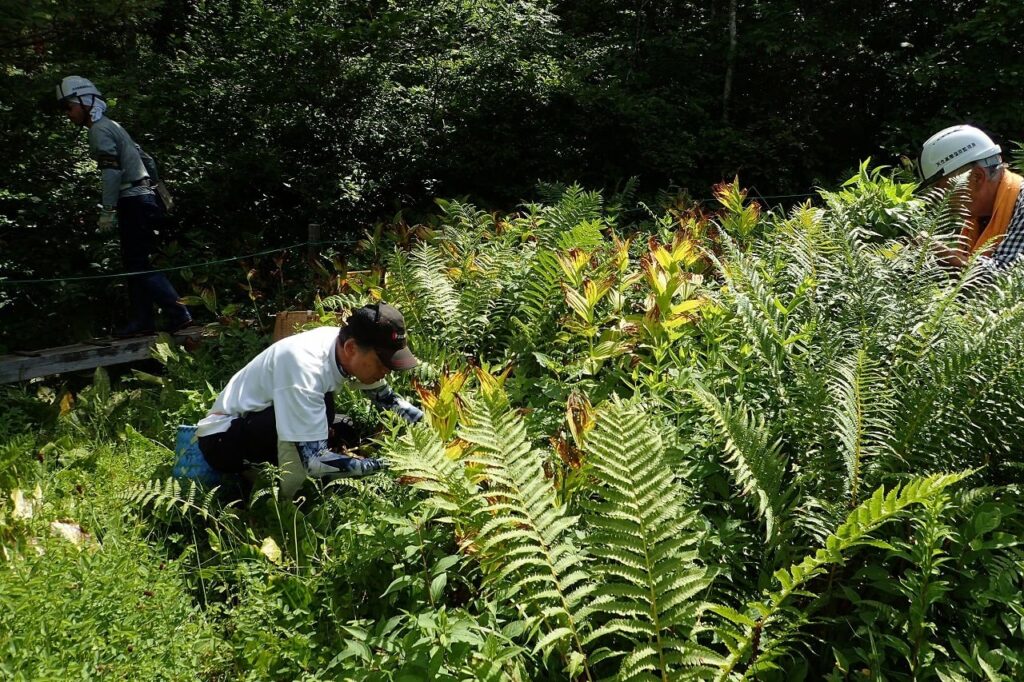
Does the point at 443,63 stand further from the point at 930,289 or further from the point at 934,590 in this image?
the point at 934,590

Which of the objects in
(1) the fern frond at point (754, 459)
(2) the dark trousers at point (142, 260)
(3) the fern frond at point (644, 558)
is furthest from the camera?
(2) the dark trousers at point (142, 260)

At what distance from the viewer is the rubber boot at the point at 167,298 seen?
6.91 m

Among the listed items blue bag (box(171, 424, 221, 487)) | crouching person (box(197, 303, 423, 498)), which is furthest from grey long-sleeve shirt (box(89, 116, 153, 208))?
crouching person (box(197, 303, 423, 498))

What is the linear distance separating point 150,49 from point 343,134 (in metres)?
3.36

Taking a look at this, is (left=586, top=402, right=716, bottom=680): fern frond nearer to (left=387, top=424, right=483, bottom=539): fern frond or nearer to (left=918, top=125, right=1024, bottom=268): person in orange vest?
(left=387, top=424, right=483, bottom=539): fern frond

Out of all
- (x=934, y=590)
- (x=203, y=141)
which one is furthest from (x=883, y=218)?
(x=203, y=141)

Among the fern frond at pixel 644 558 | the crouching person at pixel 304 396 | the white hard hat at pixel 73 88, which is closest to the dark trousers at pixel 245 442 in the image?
the crouching person at pixel 304 396

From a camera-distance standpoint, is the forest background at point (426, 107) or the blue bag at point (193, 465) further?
the forest background at point (426, 107)

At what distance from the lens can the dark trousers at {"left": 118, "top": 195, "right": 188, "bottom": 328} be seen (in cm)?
682

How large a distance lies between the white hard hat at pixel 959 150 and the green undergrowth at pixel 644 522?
65 centimetres

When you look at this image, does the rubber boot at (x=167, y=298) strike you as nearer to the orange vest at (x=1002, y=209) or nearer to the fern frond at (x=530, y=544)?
the fern frond at (x=530, y=544)

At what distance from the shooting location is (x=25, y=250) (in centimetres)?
844

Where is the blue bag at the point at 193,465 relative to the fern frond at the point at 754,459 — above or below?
below

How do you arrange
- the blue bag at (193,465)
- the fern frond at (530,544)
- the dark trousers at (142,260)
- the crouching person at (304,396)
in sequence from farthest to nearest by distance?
the dark trousers at (142,260)
the blue bag at (193,465)
the crouching person at (304,396)
the fern frond at (530,544)
